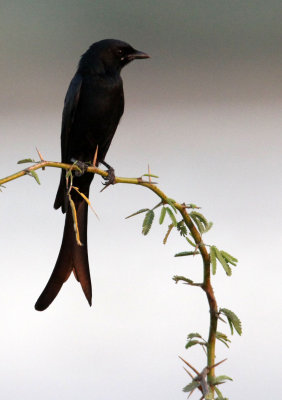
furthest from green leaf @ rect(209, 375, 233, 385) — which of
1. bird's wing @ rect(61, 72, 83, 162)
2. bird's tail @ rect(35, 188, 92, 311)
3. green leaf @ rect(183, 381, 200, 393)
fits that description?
bird's wing @ rect(61, 72, 83, 162)

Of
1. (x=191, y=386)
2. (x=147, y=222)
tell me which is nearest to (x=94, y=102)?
(x=147, y=222)

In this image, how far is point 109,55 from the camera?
185 cm

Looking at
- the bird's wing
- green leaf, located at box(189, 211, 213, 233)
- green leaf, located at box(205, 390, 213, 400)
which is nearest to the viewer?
green leaf, located at box(205, 390, 213, 400)

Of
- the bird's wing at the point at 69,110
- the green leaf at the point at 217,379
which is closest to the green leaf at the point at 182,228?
the green leaf at the point at 217,379

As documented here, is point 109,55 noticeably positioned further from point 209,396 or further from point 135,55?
point 209,396

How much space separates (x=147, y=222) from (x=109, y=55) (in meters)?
1.24

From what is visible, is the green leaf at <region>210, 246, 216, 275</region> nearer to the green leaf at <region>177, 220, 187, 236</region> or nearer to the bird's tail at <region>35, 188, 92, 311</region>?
the green leaf at <region>177, 220, 187, 236</region>

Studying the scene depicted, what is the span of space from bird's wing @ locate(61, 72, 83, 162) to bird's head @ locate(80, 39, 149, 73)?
6cm

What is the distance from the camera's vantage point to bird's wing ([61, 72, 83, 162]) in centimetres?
175

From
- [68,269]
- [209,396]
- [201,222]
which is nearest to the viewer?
[209,396]

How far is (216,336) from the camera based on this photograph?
0.65 m

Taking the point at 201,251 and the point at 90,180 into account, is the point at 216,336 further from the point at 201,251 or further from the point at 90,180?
the point at 90,180

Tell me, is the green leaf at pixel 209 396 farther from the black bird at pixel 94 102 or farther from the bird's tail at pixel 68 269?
the black bird at pixel 94 102

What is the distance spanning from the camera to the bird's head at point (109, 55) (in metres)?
1.81
